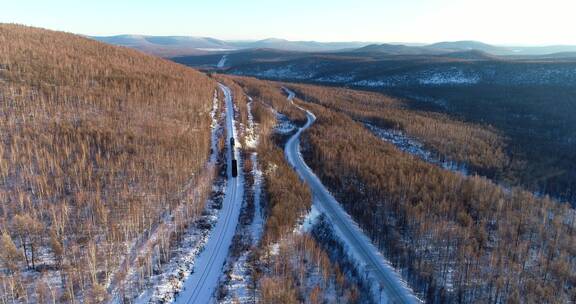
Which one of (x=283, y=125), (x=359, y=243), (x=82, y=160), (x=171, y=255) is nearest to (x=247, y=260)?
(x=171, y=255)

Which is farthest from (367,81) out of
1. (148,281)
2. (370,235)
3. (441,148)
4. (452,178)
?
(148,281)

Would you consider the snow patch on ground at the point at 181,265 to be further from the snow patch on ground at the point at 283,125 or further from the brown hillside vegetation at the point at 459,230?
the snow patch on ground at the point at 283,125

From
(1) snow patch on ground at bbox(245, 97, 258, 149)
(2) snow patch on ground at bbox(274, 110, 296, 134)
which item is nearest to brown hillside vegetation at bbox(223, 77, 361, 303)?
(1) snow patch on ground at bbox(245, 97, 258, 149)

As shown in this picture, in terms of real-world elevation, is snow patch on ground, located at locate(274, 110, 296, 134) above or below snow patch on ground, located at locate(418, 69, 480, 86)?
below

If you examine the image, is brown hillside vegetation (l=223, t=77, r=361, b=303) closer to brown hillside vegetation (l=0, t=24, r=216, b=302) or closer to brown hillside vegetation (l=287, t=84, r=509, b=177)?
brown hillside vegetation (l=0, t=24, r=216, b=302)

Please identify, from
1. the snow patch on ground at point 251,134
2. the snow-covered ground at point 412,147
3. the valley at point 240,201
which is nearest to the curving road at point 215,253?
the valley at point 240,201

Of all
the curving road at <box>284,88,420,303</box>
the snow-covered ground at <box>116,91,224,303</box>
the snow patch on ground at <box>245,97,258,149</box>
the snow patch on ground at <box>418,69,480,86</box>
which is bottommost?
the curving road at <box>284,88,420,303</box>
